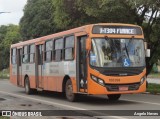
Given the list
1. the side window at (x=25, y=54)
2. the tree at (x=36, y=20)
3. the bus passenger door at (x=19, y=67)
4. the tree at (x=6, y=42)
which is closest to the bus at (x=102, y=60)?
the side window at (x=25, y=54)

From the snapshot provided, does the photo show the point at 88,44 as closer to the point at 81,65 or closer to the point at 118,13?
the point at 81,65

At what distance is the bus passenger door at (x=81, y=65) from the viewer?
1777 centimetres

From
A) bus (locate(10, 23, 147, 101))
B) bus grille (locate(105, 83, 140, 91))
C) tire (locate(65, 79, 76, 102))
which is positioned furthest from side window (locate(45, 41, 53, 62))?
bus grille (locate(105, 83, 140, 91))

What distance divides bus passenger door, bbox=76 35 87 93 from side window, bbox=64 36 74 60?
1.92 ft

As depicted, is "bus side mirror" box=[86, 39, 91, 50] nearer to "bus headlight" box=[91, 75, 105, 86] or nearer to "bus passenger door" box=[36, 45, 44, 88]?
"bus headlight" box=[91, 75, 105, 86]

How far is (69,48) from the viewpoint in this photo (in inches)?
757

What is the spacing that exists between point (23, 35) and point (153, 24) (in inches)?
1347

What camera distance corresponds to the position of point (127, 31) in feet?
58.9

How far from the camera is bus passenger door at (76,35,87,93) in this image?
58.3ft

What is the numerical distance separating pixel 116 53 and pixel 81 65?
5.17 ft

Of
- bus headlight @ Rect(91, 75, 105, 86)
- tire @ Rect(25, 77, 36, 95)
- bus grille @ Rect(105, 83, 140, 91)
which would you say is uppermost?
bus headlight @ Rect(91, 75, 105, 86)

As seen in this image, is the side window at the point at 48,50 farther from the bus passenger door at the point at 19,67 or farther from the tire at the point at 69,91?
the bus passenger door at the point at 19,67

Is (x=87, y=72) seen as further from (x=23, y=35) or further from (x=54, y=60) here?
(x=23, y=35)

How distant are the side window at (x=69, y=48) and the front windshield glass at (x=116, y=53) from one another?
1.80 meters
